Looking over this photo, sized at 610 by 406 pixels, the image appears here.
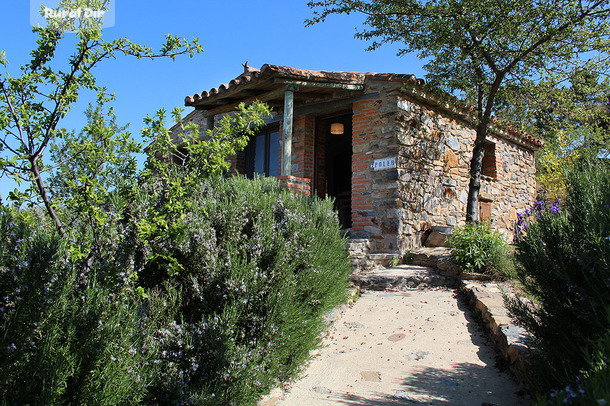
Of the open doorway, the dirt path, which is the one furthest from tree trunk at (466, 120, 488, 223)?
the dirt path

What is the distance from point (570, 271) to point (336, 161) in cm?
899

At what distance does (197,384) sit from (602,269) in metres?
2.38

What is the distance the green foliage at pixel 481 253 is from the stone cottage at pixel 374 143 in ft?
2.82

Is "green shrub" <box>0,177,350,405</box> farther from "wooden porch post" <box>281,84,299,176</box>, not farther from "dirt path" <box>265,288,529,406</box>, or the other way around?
"wooden porch post" <box>281,84,299,176</box>

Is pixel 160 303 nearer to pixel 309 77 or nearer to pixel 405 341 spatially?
pixel 405 341

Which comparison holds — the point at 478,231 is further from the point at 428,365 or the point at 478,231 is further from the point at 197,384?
the point at 197,384

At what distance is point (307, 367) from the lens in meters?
3.77

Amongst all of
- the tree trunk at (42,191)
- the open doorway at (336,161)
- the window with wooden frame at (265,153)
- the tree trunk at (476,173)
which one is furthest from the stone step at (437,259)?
the tree trunk at (42,191)

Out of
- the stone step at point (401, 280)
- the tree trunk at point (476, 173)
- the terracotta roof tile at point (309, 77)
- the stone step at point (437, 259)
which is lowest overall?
the stone step at point (401, 280)

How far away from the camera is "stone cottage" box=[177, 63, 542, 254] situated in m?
7.79

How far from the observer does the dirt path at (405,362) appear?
3170 millimetres

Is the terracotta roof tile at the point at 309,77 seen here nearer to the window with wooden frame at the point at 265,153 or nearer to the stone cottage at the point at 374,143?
the stone cottage at the point at 374,143

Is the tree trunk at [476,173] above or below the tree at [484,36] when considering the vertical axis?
→ below

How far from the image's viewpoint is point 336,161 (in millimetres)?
11273
